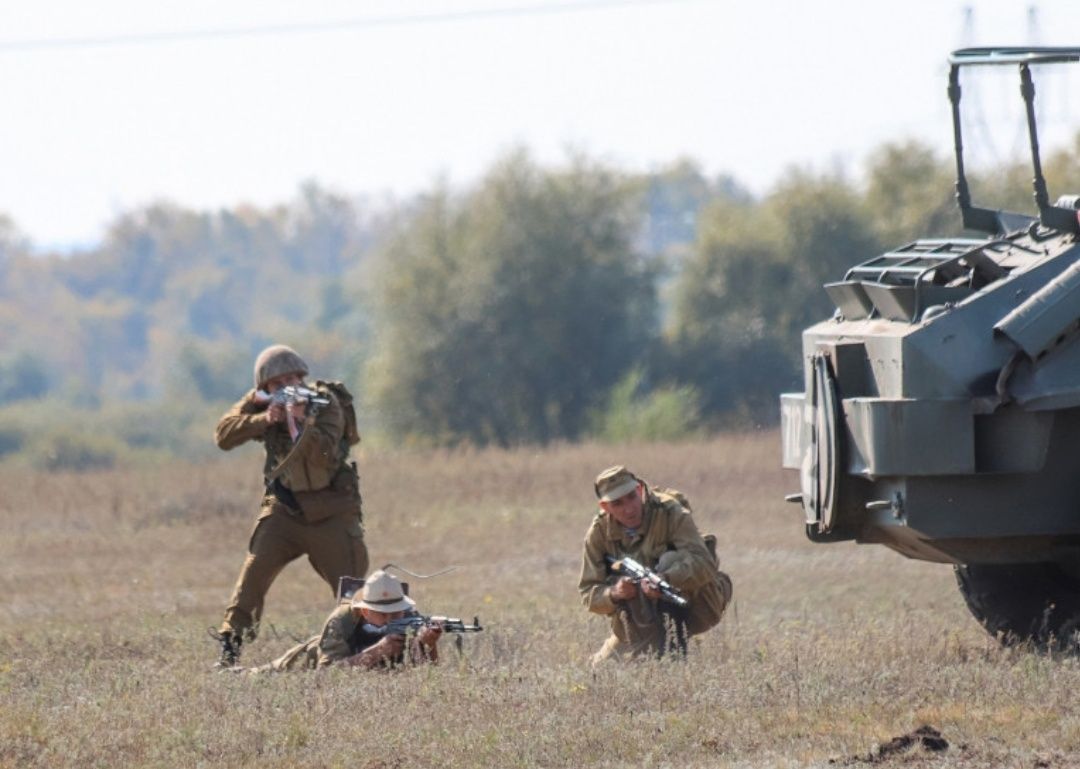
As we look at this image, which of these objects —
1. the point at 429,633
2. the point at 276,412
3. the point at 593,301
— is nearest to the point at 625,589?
the point at 429,633

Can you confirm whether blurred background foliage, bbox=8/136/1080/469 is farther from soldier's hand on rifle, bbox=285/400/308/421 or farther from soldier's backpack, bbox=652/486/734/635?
soldier's backpack, bbox=652/486/734/635

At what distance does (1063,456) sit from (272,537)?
418 cm

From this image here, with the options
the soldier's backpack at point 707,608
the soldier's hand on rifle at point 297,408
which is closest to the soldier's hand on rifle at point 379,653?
the soldier's backpack at point 707,608

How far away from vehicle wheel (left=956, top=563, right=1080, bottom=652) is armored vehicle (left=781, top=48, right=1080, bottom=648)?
87 millimetres

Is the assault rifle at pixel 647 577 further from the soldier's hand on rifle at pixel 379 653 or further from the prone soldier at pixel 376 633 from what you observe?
the soldier's hand on rifle at pixel 379 653

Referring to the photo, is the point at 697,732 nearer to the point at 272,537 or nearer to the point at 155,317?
the point at 272,537

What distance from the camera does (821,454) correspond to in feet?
32.2

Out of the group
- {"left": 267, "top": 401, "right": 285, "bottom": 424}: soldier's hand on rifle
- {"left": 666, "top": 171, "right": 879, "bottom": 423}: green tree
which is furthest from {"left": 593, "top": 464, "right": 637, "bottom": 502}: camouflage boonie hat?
{"left": 666, "top": 171, "right": 879, "bottom": 423}: green tree

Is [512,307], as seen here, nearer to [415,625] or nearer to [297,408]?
[297,408]

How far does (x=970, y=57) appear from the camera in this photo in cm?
1021

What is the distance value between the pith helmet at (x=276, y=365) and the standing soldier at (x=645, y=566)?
2.00 m

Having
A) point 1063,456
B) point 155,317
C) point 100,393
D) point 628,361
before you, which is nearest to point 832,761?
point 1063,456

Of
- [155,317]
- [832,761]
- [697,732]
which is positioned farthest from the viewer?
[155,317]

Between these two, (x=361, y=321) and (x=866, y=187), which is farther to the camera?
(x=361, y=321)
